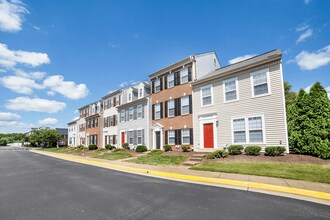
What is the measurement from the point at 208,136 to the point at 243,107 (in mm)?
4029

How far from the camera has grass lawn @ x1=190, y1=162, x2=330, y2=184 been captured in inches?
326

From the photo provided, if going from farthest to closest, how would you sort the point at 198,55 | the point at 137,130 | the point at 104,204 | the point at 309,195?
the point at 137,130, the point at 198,55, the point at 309,195, the point at 104,204

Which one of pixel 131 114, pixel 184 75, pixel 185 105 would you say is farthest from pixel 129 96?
pixel 185 105

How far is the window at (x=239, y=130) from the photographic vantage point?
1471 cm

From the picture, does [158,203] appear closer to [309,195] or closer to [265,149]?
[309,195]

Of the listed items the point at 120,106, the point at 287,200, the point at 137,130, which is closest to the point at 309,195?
the point at 287,200

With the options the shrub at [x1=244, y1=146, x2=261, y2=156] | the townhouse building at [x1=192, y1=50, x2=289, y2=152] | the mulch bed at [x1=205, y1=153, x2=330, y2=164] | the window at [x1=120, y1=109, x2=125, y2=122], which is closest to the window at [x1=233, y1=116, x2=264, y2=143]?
the townhouse building at [x1=192, y1=50, x2=289, y2=152]

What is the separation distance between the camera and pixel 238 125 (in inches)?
593

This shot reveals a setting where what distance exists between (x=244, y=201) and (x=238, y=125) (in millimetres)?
9843

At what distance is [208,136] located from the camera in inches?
669

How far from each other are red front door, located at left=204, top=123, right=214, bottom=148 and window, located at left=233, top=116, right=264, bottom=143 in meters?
2.18

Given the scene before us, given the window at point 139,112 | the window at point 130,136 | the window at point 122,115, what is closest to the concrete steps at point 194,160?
the window at point 139,112

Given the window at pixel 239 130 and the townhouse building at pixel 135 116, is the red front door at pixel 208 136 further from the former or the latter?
the townhouse building at pixel 135 116

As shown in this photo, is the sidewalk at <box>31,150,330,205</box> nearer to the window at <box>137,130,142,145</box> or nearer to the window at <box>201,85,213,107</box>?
the window at <box>201,85,213,107</box>
